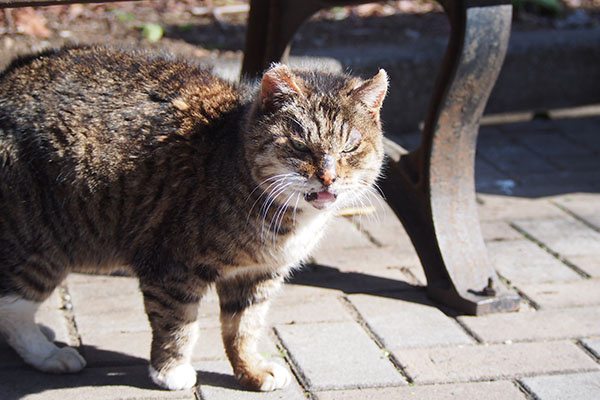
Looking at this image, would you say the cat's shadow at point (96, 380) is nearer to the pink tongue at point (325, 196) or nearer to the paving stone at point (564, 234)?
the pink tongue at point (325, 196)

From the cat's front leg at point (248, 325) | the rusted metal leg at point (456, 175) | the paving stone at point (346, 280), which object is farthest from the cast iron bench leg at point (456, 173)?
the cat's front leg at point (248, 325)

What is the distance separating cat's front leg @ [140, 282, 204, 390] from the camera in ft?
8.76

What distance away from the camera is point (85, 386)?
8.86 feet

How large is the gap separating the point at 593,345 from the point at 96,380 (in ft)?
6.53

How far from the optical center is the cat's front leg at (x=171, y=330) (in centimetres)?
267

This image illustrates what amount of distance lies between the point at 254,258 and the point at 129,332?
2.38 feet

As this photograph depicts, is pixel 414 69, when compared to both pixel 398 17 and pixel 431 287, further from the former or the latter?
pixel 431 287

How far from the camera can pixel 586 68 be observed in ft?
18.9

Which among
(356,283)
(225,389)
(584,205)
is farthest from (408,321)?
(584,205)

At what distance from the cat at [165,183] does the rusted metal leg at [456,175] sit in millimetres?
563

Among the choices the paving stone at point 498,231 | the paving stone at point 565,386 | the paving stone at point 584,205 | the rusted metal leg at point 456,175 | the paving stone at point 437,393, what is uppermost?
the rusted metal leg at point 456,175

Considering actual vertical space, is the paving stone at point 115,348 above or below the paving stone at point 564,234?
below

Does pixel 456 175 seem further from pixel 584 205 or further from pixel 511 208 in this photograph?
pixel 584 205

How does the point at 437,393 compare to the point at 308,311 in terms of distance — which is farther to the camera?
the point at 308,311
